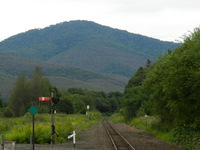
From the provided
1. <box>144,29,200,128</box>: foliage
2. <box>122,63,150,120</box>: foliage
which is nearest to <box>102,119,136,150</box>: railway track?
<box>144,29,200,128</box>: foliage

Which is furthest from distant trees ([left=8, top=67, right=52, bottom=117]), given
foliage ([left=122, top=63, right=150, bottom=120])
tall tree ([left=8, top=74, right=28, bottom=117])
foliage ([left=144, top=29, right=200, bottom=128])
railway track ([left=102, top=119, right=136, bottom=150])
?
foliage ([left=144, top=29, right=200, bottom=128])

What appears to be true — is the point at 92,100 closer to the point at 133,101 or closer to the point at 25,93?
the point at 25,93

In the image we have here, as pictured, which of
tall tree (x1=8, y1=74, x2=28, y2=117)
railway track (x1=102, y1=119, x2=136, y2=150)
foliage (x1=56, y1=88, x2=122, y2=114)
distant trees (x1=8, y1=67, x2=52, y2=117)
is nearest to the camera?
railway track (x1=102, y1=119, x2=136, y2=150)

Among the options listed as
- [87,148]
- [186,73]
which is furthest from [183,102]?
[87,148]

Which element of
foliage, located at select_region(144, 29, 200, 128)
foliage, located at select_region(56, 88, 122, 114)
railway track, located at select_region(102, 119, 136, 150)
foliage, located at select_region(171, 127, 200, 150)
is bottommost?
foliage, located at select_region(56, 88, 122, 114)

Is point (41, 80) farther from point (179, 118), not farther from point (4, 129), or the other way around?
point (179, 118)

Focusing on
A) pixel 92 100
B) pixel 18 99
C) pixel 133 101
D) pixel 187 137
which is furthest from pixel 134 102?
pixel 92 100

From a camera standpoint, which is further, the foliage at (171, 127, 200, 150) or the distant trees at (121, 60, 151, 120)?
the distant trees at (121, 60, 151, 120)

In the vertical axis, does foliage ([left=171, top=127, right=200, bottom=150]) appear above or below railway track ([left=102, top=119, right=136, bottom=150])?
above

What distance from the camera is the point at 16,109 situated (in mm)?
93062

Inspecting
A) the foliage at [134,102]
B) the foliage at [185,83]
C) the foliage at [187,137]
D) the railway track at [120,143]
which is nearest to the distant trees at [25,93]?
the foliage at [134,102]

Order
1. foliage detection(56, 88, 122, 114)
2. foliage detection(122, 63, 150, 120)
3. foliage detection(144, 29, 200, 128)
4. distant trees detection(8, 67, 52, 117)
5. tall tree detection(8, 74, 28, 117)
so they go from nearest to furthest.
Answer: foliage detection(144, 29, 200, 128)
foliage detection(122, 63, 150, 120)
tall tree detection(8, 74, 28, 117)
distant trees detection(8, 67, 52, 117)
foliage detection(56, 88, 122, 114)

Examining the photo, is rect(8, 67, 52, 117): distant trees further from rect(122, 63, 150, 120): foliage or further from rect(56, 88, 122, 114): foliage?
rect(122, 63, 150, 120): foliage

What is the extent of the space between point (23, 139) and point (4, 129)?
362 inches
